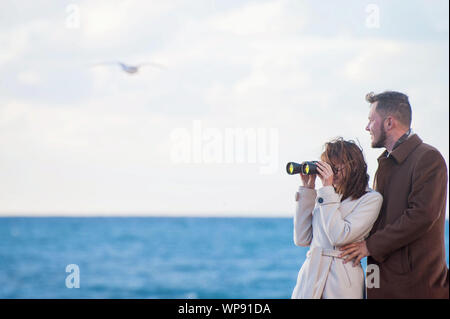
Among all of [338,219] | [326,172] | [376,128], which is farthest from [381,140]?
[338,219]

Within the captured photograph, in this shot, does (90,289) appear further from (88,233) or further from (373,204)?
(373,204)

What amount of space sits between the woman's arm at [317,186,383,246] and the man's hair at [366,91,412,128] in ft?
1.15

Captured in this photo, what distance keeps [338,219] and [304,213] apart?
19 centimetres

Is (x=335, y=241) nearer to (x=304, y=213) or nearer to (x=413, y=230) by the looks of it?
(x=304, y=213)

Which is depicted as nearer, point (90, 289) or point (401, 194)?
point (401, 194)

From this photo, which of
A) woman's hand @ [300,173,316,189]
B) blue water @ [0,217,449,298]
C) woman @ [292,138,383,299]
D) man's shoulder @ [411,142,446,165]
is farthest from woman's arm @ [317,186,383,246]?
blue water @ [0,217,449,298]

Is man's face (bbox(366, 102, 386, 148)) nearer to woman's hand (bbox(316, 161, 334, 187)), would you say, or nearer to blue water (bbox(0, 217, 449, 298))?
woman's hand (bbox(316, 161, 334, 187))

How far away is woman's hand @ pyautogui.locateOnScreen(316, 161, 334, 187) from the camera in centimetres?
273

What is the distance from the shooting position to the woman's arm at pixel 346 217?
105 inches

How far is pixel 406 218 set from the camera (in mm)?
2688

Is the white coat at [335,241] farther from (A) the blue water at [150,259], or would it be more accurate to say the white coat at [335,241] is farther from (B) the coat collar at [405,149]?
(A) the blue water at [150,259]

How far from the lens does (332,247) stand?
2.74 metres
